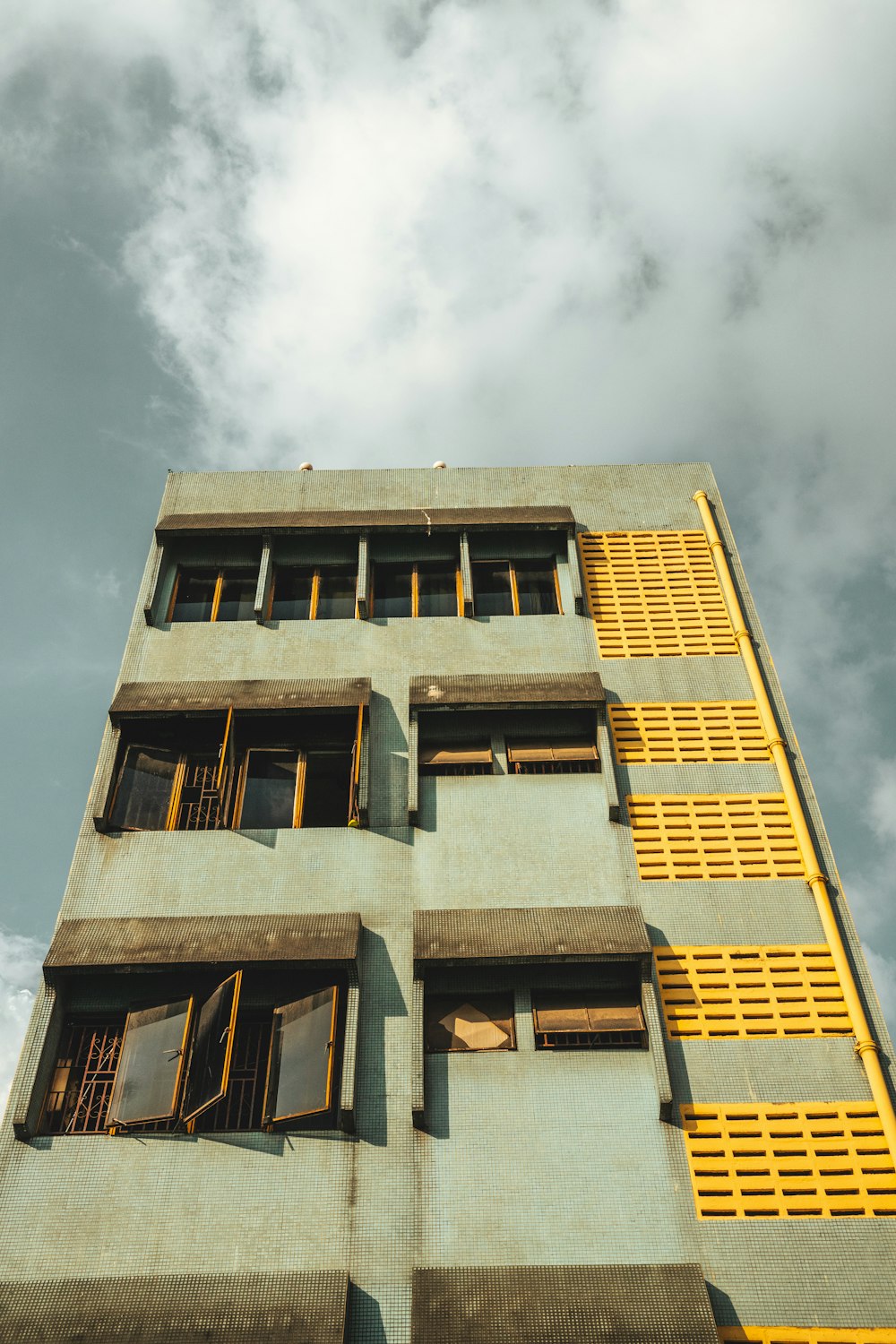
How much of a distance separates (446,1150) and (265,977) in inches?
147

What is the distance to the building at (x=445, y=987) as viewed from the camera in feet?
37.6

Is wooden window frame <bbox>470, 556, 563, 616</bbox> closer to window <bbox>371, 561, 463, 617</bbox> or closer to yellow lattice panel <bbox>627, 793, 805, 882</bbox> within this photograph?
window <bbox>371, 561, 463, 617</bbox>

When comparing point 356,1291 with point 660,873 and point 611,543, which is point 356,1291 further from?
point 611,543

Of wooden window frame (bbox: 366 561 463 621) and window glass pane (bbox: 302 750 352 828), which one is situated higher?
wooden window frame (bbox: 366 561 463 621)

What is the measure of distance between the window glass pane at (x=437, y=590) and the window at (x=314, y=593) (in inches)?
56.7

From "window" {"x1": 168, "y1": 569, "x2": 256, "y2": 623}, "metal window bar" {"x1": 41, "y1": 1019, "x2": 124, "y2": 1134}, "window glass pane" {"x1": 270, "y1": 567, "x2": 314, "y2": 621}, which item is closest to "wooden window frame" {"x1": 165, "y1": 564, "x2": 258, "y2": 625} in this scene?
"window" {"x1": 168, "y1": 569, "x2": 256, "y2": 623}

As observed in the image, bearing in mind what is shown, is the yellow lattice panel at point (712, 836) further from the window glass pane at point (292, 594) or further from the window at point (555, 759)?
the window glass pane at point (292, 594)

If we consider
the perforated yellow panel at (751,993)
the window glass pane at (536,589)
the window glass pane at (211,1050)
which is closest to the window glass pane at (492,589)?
the window glass pane at (536,589)

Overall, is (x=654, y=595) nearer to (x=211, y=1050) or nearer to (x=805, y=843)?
(x=805, y=843)

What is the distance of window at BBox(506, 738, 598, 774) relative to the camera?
1628 cm

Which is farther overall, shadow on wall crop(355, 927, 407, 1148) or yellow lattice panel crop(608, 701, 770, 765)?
yellow lattice panel crop(608, 701, 770, 765)

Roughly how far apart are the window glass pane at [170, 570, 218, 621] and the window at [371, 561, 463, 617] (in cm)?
353

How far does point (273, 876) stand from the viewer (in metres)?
14.7

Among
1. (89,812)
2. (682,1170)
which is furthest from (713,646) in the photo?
(89,812)
